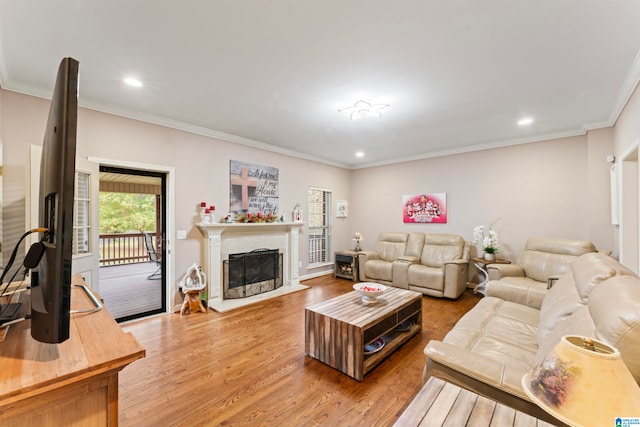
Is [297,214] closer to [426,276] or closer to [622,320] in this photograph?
[426,276]

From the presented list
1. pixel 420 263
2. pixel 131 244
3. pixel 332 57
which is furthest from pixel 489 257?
pixel 131 244

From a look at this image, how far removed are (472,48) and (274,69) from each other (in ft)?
5.20

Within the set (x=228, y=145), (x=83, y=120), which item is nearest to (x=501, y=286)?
(x=228, y=145)

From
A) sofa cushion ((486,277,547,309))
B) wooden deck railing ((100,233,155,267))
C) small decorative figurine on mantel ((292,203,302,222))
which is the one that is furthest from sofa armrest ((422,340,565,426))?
wooden deck railing ((100,233,155,267))

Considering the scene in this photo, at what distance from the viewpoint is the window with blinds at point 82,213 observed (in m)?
2.82

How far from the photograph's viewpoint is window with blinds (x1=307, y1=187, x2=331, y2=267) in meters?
5.84

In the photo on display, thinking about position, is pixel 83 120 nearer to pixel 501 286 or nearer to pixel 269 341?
pixel 269 341

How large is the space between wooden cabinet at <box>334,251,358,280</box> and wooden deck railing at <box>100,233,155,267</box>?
603 cm

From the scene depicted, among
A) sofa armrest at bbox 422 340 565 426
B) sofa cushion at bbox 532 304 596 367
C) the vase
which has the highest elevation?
A: sofa cushion at bbox 532 304 596 367

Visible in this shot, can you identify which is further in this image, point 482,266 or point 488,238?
point 482,266

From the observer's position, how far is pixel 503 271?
12.4 ft

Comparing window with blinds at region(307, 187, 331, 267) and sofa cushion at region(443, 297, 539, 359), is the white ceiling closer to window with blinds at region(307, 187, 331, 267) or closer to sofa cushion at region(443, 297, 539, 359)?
sofa cushion at region(443, 297, 539, 359)

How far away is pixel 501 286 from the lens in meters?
3.06

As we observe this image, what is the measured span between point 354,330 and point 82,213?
119 inches
